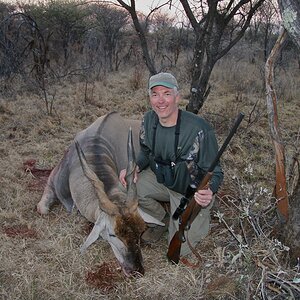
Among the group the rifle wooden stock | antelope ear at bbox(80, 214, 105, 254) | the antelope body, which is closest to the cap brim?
the antelope body

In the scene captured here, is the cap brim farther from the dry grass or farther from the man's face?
the dry grass

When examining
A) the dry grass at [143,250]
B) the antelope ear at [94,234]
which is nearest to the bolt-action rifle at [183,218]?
the dry grass at [143,250]

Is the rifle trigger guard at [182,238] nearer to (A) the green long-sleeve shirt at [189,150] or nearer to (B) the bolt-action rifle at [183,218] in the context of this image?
(B) the bolt-action rifle at [183,218]

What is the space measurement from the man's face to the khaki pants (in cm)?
78

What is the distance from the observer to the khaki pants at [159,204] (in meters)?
4.17

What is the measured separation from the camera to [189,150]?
3973 mm

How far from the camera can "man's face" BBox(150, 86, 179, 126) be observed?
3920 mm

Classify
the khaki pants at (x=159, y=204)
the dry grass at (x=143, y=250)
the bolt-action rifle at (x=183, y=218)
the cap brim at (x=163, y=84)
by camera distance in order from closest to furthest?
the dry grass at (x=143, y=250), the bolt-action rifle at (x=183, y=218), the cap brim at (x=163, y=84), the khaki pants at (x=159, y=204)

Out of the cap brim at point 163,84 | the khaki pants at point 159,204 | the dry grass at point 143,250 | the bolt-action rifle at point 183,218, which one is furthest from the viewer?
the khaki pants at point 159,204

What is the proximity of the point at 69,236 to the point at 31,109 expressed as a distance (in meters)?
5.01

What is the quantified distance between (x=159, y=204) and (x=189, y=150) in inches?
33.4

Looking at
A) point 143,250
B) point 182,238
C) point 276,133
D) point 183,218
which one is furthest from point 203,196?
point 143,250

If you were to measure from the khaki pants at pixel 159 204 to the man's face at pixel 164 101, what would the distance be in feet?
2.54

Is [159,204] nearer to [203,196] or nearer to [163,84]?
[203,196]
